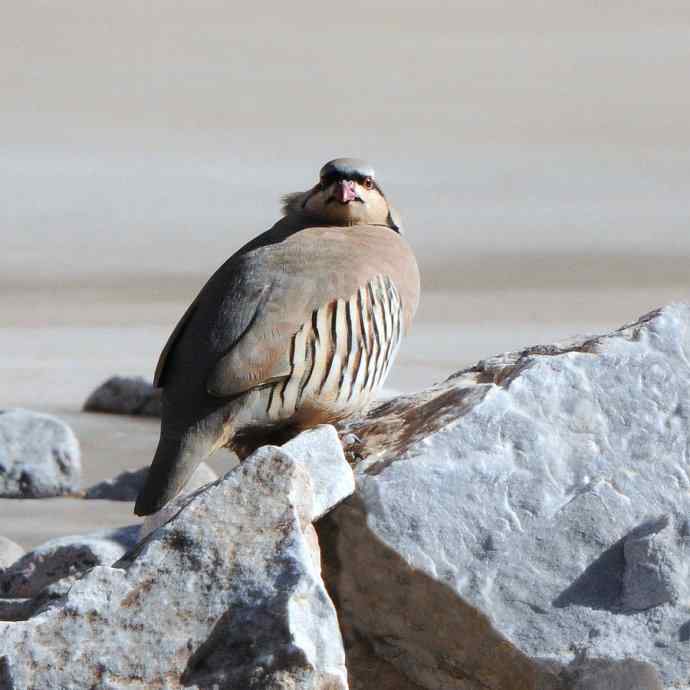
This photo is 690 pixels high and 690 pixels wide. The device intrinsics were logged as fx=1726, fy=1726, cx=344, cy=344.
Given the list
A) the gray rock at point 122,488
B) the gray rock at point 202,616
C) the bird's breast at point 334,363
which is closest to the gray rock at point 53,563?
the bird's breast at point 334,363

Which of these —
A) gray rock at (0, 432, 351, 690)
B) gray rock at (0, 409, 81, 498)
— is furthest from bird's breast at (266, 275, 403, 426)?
gray rock at (0, 409, 81, 498)

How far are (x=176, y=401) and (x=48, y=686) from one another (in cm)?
175

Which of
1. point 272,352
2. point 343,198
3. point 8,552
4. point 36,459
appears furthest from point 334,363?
point 36,459

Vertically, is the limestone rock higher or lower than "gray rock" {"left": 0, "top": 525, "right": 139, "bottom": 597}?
higher

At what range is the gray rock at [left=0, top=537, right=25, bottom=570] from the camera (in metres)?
6.32

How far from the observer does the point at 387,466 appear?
4.30 metres

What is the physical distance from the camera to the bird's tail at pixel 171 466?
5043 mm

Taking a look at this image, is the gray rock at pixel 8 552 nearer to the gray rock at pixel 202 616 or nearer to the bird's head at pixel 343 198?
the bird's head at pixel 343 198

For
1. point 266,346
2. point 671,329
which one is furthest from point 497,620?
point 266,346

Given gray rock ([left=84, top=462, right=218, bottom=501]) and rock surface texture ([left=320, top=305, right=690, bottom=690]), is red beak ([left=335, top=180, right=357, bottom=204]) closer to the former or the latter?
rock surface texture ([left=320, top=305, right=690, bottom=690])

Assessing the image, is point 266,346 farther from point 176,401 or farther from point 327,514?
point 327,514

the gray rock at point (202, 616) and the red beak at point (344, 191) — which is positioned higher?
the red beak at point (344, 191)

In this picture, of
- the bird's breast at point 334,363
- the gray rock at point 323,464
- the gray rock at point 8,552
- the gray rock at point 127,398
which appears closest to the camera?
the gray rock at point 323,464

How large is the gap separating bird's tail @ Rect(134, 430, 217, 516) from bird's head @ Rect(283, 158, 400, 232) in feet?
3.81
